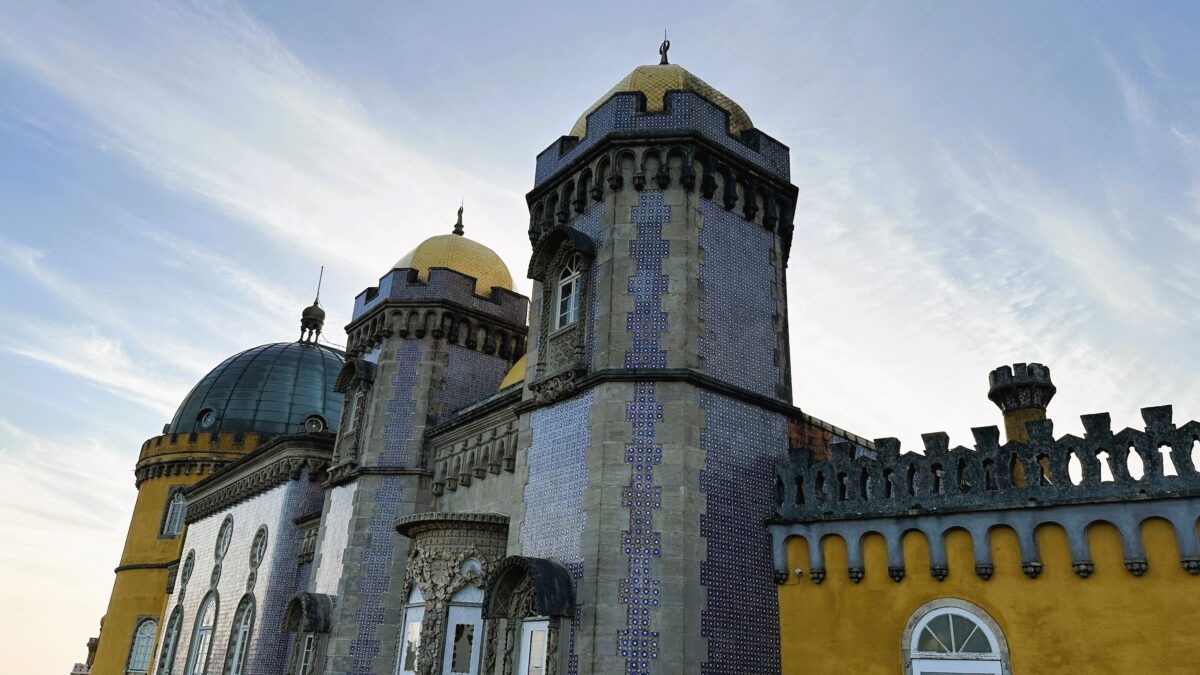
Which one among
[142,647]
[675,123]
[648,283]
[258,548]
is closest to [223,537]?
[258,548]

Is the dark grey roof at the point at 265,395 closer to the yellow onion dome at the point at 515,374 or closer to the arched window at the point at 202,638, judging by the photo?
the arched window at the point at 202,638

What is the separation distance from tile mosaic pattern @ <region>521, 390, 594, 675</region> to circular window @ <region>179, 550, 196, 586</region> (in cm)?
2354

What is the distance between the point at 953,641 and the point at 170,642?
29082mm

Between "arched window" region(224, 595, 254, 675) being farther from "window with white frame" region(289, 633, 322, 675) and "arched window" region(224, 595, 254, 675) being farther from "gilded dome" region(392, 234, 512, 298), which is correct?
"gilded dome" region(392, 234, 512, 298)

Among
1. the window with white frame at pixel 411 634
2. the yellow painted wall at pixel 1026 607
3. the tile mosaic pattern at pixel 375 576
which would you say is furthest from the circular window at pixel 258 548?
the yellow painted wall at pixel 1026 607

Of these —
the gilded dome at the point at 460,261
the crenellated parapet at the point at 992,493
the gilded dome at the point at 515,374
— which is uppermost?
the gilded dome at the point at 460,261

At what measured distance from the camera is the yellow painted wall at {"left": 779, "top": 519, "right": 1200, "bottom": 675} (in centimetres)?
998

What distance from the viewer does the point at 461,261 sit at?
23.0m

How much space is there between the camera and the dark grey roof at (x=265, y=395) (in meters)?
39.2

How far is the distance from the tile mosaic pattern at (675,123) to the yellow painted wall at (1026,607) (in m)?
7.09

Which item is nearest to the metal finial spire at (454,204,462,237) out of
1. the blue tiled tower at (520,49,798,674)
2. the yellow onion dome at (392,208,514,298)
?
the yellow onion dome at (392,208,514,298)

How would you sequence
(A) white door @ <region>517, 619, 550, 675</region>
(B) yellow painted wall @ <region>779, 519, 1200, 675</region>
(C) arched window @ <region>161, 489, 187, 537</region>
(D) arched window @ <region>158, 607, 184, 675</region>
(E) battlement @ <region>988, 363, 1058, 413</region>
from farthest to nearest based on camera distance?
(C) arched window @ <region>161, 489, 187, 537</region>
(D) arched window @ <region>158, 607, 184, 675</region>
(E) battlement @ <region>988, 363, 1058, 413</region>
(A) white door @ <region>517, 619, 550, 675</region>
(B) yellow painted wall @ <region>779, 519, 1200, 675</region>

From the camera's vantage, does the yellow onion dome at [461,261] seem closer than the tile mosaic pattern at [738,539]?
No

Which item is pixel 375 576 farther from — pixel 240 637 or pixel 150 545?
pixel 150 545
